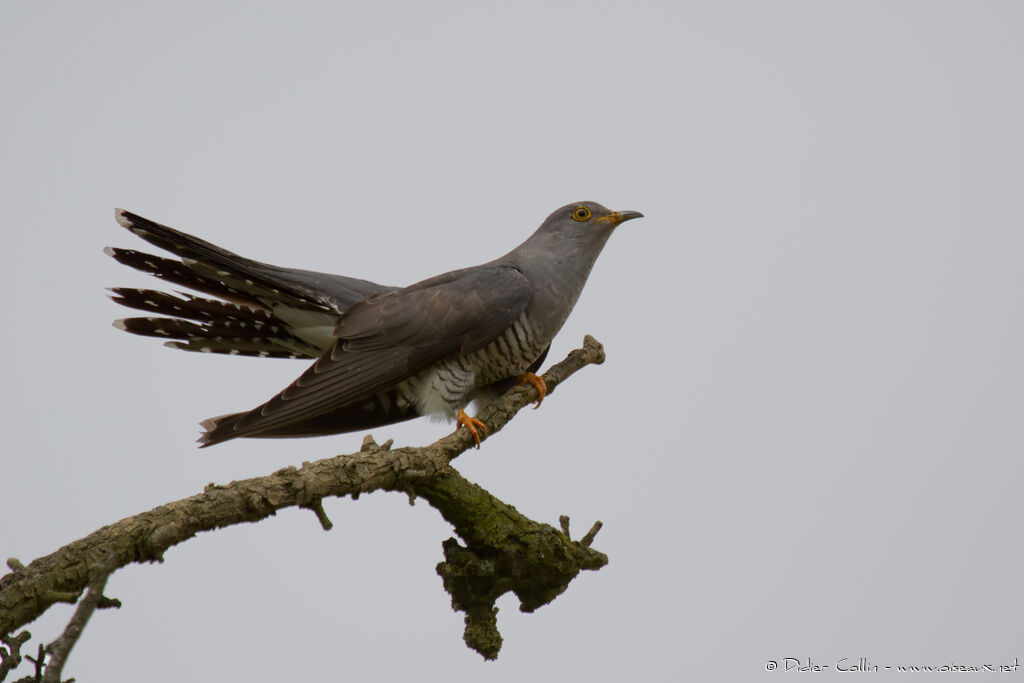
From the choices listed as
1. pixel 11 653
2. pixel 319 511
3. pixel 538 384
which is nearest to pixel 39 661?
pixel 11 653

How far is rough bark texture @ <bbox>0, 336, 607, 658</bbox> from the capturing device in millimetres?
1938

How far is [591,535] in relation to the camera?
3.08 metres

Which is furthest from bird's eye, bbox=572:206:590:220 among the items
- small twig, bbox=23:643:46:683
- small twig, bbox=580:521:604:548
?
small twig, bbox=23:643:46:683

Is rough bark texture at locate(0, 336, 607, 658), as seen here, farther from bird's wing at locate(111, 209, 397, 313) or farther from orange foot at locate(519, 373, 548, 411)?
bird's wing at locate(111, 209, 397, 313)

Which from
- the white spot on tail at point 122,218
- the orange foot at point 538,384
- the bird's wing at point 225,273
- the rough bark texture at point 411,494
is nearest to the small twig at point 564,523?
the rough bark texture at point 411,494

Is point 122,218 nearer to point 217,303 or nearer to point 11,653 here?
point 217,303

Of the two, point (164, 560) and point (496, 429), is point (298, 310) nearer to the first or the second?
point (496, 429)

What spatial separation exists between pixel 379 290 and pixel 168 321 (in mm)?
936

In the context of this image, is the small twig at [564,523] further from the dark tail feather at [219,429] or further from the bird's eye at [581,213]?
the bird's eye at [581,213]

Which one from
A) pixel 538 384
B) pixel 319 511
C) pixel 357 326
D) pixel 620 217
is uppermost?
pixel 620 217

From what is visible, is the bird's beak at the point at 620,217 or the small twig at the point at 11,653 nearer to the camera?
the small twig at the point at 11,653

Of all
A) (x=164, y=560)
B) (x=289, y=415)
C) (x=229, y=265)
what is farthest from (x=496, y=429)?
(x=164, y=560)

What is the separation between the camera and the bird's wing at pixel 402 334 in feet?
11.2

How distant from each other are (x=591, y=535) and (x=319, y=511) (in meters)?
1.03
